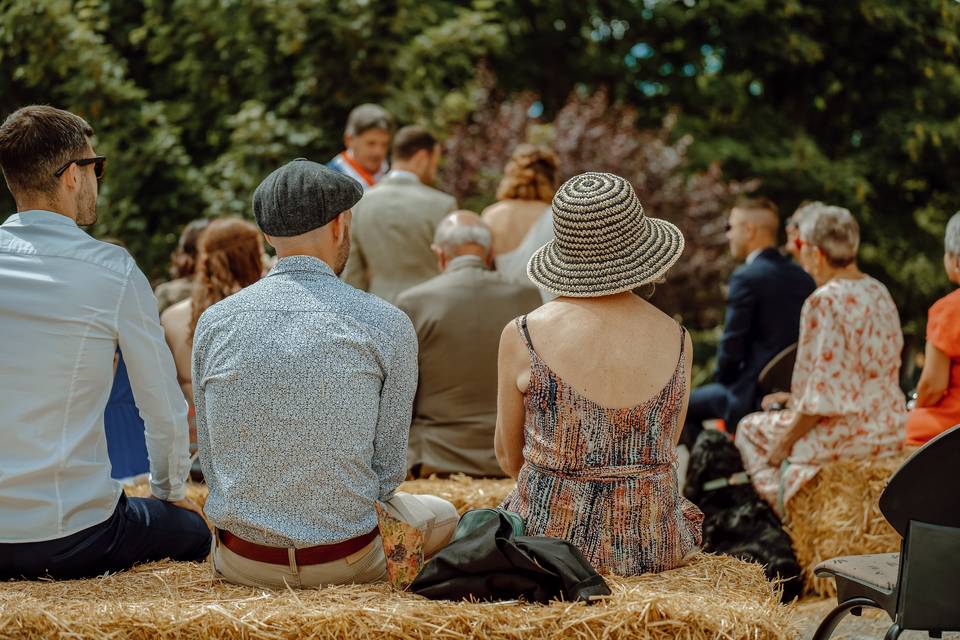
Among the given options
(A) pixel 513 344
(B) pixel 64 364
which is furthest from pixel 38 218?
(A) pixel 513 344

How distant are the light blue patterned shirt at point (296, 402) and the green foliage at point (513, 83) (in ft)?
21.8

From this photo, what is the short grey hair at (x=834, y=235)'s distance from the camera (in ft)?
17.2

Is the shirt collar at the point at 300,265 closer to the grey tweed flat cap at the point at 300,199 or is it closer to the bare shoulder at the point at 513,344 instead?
the grey tweed flat cap at the point at 300,199

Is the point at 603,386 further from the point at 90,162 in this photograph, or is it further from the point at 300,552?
the point at 90,162

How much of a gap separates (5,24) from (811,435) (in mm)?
7276

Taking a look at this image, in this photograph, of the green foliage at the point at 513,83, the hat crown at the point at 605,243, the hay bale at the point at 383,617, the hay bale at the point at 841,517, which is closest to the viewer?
the hay bale at the point at 383,617

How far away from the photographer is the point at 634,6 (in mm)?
13703

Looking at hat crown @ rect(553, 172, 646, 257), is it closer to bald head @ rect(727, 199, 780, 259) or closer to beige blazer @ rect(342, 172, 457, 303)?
beige blazer @ rect(342, 172, 457, 303)

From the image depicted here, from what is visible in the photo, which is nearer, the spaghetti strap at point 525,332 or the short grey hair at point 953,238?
the spaghetti strap at point 525,332

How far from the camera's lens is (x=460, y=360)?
518cm

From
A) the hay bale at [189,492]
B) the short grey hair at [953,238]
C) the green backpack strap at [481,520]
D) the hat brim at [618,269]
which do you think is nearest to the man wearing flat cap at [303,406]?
the green backpack strap at [481,520]

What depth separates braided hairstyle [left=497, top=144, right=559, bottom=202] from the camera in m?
6.55

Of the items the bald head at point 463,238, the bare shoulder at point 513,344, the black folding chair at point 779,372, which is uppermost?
the bare shoulder at point 513,344

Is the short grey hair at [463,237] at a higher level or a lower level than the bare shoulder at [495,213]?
higher
